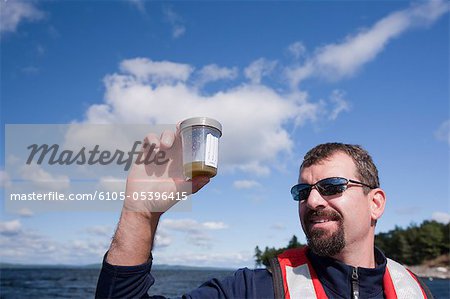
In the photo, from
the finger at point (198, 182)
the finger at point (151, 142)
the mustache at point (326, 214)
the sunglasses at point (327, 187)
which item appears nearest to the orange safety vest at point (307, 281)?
the mustache at point (326, 214)

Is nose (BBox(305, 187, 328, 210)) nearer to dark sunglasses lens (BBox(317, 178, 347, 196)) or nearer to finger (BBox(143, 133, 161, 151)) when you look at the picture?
dark sunglasses lens (BBox(317, 178, 347, 196))

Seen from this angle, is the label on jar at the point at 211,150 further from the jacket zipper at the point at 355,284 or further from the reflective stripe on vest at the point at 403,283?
the reflective stripe on vest at the point at 403,283

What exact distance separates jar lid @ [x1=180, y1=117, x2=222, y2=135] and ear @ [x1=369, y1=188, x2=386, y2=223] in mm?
1771

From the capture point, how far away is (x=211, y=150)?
2.43m

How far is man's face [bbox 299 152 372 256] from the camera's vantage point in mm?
3207

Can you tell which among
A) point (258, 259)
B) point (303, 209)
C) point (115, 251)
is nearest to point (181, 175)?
point (115, 251)

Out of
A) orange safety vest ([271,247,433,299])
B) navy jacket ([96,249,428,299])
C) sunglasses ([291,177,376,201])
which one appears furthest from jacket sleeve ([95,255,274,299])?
sunglasses ([291,177,376,201])

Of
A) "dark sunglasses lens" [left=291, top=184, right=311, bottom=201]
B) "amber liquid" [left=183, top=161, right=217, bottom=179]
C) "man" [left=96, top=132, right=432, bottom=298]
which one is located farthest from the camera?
"dark sunglasses lens" [left=291, top=184, right=311, bottom=201]

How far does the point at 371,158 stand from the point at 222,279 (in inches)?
69.1

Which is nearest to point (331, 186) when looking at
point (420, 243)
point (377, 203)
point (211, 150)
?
point (377, 203)

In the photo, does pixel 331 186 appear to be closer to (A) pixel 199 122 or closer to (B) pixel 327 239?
(B) pixel 327 239

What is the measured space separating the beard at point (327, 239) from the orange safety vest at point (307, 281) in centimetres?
21

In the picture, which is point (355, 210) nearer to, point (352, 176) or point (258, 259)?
point (352, 176)

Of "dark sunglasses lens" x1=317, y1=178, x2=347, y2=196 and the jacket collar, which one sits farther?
"dark sunglasses lens" x1=317, y1=178, x2=347, y2=196
